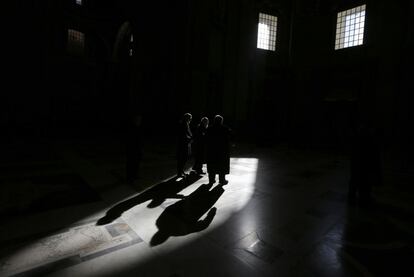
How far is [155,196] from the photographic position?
529cm

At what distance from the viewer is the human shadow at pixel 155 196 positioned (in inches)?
168

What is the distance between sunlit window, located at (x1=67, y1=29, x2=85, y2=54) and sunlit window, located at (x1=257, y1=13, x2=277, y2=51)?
784 inches

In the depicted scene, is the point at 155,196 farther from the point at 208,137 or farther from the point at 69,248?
the point at 69,248

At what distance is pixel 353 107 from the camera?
16953 mm

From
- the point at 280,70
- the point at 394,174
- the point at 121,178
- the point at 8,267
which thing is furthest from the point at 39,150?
the point at 280,70

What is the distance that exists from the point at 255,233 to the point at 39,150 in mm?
9675

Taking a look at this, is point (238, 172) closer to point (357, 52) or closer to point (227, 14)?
point (227, 14)

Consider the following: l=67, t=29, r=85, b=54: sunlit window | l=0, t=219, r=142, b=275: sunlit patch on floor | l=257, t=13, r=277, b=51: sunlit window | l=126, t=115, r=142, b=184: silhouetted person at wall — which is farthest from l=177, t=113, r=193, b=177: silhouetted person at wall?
l=67, t=29, r=85, b=54: sunlit window

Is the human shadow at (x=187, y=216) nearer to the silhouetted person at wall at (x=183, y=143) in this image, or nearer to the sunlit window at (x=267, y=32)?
the silhouetted person at wall at (x=183, y=143)

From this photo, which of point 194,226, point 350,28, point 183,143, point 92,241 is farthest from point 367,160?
point 350,28

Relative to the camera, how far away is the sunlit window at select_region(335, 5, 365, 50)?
16.9 metres

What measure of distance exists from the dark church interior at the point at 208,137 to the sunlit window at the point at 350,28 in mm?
129

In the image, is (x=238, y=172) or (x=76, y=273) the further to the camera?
(x=238, y=172)

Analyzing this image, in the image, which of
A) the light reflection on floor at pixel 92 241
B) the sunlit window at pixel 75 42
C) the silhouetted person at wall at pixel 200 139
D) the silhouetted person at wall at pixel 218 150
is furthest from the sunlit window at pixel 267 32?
the sunlit window at pixel 75 42
